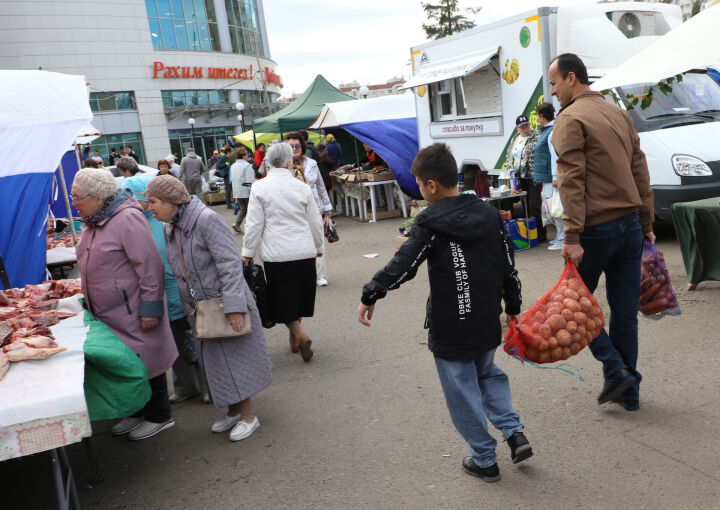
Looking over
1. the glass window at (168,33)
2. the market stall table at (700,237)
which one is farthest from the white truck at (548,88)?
the glass window at (168,33)

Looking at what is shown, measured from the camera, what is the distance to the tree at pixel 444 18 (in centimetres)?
3569

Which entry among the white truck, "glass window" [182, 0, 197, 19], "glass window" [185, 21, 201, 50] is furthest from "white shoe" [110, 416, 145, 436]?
"glass window" [182, 0, 197, 19]

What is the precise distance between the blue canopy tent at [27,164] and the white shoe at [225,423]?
2192mm

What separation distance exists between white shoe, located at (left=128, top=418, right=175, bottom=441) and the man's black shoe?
2989 mm

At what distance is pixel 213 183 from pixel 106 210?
19.6 meters

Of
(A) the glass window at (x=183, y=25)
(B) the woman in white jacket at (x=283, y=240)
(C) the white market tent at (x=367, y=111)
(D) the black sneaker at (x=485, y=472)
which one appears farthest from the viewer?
(A) the glass window at (x=183, y=25)

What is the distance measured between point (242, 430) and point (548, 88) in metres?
6.69

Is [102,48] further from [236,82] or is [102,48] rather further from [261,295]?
[261,295]

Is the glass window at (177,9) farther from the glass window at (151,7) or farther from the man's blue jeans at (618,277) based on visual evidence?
the man's blue jeans at (618,277)

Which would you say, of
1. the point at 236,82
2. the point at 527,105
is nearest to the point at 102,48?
the point at 236,82

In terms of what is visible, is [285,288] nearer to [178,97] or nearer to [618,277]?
[618,277]

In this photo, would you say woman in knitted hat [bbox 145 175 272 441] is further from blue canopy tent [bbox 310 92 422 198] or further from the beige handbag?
blue canopy tent [bbox 310 92 422 198]

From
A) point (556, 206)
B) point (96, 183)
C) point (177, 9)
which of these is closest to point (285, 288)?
point (96, 183)

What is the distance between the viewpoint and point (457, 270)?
300 cm
